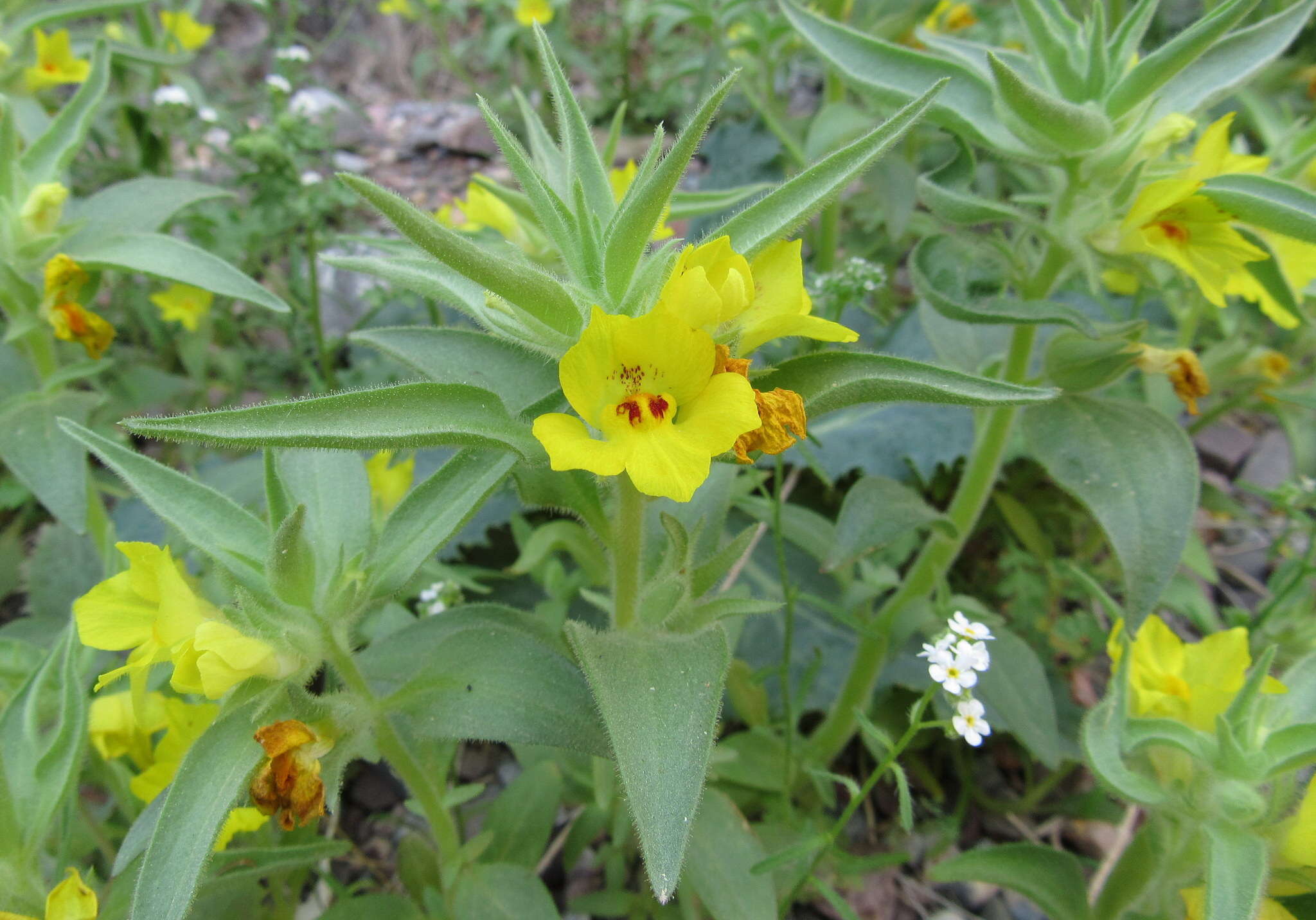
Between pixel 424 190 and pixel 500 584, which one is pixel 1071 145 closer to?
pixel 500 584

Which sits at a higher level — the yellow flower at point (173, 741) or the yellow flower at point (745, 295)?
the yellow flower at point (745, 295)

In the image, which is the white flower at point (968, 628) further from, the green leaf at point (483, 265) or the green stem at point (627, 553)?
the green leaf at point (483, 265)

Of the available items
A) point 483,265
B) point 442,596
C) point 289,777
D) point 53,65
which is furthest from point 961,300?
point 53,65

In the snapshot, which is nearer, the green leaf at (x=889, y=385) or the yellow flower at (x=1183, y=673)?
the green leaf at (x=889, y=385)

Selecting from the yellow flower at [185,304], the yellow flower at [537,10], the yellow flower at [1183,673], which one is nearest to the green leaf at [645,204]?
the yellow flower at [1183,673]

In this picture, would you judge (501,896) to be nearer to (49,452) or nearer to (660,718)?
(660,718)

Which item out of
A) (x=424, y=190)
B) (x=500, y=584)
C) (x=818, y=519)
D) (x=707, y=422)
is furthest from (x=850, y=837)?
(x=424, y=190)
